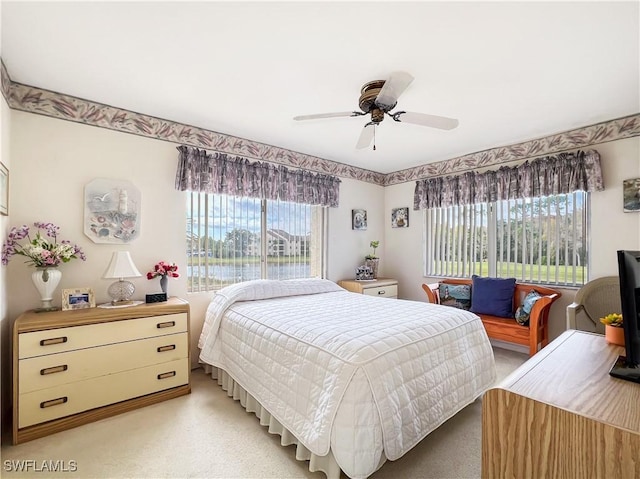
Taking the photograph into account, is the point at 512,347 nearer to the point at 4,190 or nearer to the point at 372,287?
the point at 372,287

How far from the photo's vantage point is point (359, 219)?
4.78m

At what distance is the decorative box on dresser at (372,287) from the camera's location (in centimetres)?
421

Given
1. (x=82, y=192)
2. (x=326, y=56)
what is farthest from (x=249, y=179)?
(x=326, y=56)

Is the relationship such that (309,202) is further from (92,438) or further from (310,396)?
(92,438)

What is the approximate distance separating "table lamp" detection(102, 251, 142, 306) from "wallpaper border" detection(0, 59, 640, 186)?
120cm

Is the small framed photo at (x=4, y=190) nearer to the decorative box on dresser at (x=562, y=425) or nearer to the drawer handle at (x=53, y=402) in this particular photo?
the drawer handle at (x=53, y=402)

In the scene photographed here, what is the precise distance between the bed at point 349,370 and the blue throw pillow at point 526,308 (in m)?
1.12

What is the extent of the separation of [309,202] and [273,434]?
275cm

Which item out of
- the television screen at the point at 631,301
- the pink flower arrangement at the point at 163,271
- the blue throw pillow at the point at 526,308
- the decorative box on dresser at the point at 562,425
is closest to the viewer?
the decorative box on dresser at the point at 562,425

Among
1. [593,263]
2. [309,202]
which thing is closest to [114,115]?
[309,202]

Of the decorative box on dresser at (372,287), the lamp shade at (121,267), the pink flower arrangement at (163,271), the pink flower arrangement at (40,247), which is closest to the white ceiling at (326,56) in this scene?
the pink flower arrangement at (40,247)

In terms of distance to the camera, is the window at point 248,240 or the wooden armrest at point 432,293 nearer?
the window at point 248,240

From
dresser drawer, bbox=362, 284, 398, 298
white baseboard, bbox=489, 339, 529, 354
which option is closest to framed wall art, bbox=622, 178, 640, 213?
white baseboard, bbox=489, 339, 529, 354

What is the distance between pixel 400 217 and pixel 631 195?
2.63 metres
